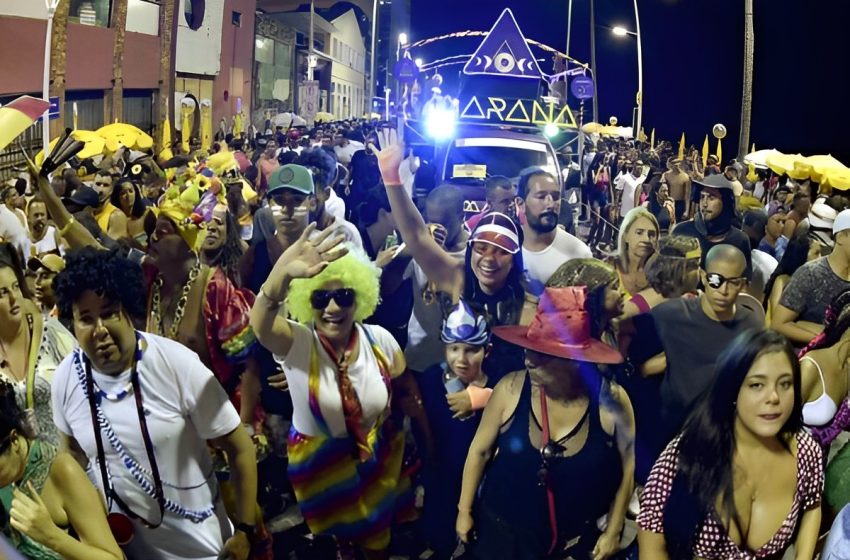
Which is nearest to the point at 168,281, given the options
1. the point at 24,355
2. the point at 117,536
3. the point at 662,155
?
the point at 24,355

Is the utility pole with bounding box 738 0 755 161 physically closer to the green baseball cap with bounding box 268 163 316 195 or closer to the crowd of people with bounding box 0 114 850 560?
the crowd of people with bounding box 0 114 850 560

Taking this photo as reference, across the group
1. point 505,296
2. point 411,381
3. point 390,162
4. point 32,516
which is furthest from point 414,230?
point 32,516

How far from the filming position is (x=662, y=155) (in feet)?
26.2

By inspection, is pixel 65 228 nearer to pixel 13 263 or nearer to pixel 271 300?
pixel 13 263

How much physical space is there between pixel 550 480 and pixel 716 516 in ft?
2.13

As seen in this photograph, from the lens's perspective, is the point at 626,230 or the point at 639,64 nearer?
the point at 626,230

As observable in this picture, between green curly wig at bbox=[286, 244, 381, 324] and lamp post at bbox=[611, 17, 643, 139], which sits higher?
lamp post at bbox=[611, 17, 643, 139]

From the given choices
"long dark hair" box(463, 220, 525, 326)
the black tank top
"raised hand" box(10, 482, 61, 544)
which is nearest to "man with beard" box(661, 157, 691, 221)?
"long dark hair" box(463, 220, 525, 326)

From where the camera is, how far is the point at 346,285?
10.4ft

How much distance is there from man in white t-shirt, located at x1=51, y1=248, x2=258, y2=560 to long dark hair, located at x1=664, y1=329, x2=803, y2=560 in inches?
48.9

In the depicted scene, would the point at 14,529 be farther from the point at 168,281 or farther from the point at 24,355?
the point at 168,281

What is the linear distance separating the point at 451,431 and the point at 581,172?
2482 millimetres

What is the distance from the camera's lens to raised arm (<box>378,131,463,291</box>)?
11.7 feet

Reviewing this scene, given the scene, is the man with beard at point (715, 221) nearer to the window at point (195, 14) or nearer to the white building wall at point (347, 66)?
the white building wall at point (347, 66)
